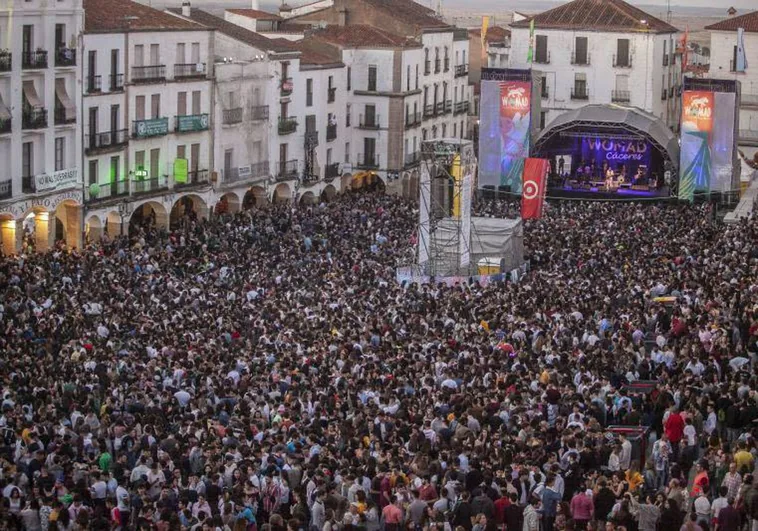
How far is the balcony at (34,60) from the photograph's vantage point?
55.7 metres

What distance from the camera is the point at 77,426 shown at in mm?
29297

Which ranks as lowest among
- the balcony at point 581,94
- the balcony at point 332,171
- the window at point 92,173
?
the balcony at point 332,171

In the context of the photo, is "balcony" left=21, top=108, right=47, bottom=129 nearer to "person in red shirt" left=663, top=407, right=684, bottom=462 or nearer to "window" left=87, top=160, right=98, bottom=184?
"window" left=87, top=160, right=98, bottom=184

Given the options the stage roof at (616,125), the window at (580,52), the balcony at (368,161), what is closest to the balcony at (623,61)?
the window at (580,52)

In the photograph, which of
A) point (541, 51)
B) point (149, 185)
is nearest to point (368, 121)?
point (541, 51)

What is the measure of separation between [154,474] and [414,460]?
12.7 feet

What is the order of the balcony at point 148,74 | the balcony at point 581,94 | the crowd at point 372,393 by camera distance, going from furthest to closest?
the balcony at point 581,94, the balcony at point 148,74, the crowd at point 372,393

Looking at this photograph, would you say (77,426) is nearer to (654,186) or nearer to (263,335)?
(263,335)

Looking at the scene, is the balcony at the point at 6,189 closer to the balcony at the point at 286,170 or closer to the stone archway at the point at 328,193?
the balcony at the point at 286,170

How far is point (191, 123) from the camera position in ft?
212

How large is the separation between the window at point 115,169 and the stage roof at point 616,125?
19.0 metres

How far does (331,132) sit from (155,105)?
12.6 m

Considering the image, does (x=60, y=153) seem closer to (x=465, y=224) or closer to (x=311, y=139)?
(x=465, y=224)

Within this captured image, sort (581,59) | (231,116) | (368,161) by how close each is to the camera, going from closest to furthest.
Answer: (231,116) → (368,161) → (581,59)
